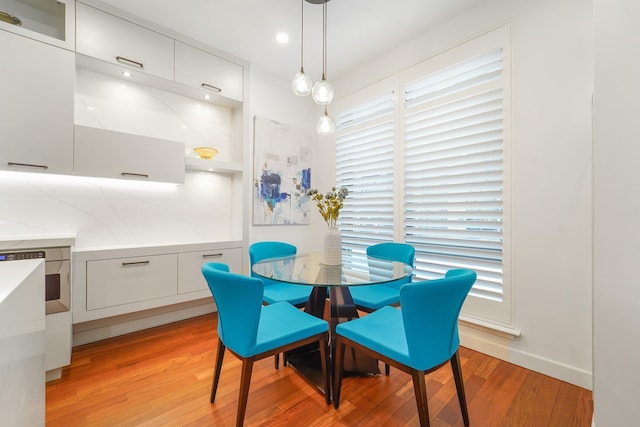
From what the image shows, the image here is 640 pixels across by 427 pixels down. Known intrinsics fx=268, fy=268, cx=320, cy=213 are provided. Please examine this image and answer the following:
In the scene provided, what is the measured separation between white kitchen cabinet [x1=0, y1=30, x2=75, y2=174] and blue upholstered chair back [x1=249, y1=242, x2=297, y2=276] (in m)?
1.61

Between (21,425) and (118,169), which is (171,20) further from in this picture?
(21,425)

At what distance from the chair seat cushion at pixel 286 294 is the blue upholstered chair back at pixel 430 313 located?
1.06 meters

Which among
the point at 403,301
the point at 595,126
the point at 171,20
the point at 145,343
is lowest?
the point at 145,343

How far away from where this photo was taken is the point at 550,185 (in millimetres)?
1944

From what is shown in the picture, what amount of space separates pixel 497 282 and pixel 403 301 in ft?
4.77

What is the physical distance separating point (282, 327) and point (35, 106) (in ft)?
8.08

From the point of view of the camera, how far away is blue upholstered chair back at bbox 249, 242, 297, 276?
98.4 inches

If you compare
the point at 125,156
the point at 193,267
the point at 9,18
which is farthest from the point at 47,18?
the point at 193,267

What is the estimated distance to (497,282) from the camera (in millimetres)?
2189

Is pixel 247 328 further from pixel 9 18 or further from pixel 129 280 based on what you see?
pixel 9 18

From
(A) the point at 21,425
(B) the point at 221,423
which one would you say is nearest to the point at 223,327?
(B) the point at 221,423

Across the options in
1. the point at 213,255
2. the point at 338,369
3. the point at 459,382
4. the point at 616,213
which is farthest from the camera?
the point at 213,255

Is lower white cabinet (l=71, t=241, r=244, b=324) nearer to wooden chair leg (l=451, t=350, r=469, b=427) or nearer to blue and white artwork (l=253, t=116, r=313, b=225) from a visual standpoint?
blue and white artwork (l=253, t=116, r=313, b=225)

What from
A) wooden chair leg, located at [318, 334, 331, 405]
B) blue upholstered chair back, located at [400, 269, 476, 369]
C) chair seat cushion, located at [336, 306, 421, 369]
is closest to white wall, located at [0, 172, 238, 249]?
wooden chair leg, located at [318, 334, 331, 405]
